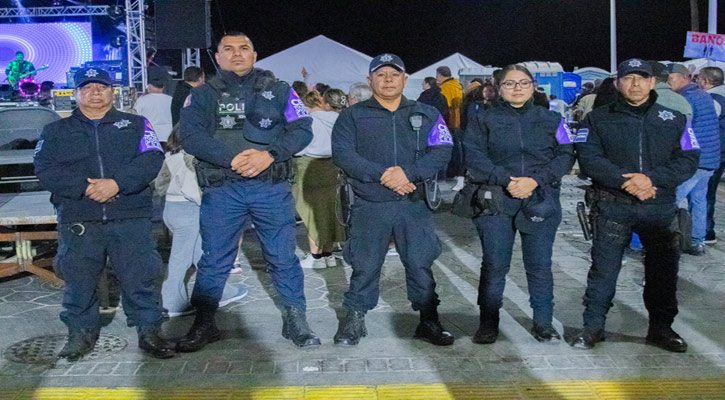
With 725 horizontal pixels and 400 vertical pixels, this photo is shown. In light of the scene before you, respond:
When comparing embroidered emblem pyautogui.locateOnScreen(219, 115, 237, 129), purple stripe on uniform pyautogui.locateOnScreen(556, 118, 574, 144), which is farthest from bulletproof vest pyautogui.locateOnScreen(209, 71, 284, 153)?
purple stripe on uniform pyautogui.locateOnScreen(556, 118, 574, 144)

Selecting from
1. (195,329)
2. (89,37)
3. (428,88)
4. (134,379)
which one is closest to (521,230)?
(195,329)

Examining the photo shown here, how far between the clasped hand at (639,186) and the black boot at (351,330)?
1.97 m

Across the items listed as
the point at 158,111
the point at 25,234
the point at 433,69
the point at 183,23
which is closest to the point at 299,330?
the point at 25,234

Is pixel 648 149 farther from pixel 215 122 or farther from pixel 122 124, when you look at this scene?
pixel 122 124

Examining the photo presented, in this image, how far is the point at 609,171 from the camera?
4.87 meters

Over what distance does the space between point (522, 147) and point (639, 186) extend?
783 mm

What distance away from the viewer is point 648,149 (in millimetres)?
4887

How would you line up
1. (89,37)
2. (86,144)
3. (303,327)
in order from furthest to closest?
(89,37) → (303,327) → (86,144)

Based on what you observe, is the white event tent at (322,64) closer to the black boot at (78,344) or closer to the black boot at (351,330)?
the black boot at (351,330)

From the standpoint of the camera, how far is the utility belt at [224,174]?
4906 millimetres

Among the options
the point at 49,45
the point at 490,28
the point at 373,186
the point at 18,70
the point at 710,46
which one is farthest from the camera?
the point at 490,28

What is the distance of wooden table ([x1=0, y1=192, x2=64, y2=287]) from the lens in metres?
6.25

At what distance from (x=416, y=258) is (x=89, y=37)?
21885 mm

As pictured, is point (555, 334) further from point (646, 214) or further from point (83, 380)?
point (83, 380)
